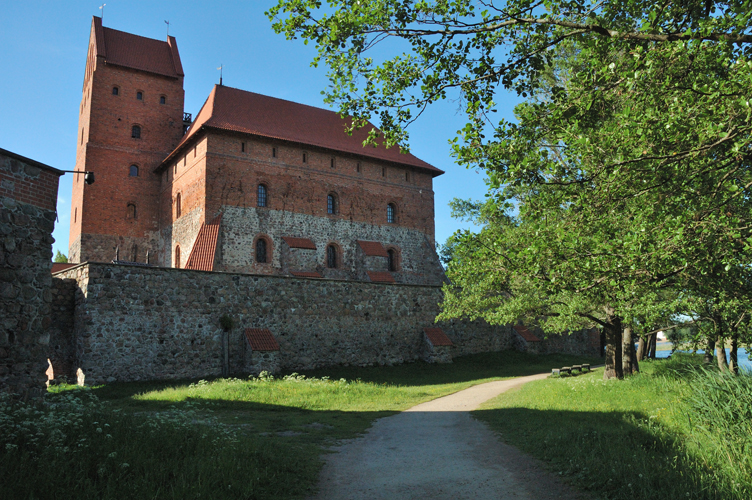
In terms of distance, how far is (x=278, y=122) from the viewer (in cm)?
3136

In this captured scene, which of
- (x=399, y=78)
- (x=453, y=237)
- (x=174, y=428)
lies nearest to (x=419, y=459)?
(x=174, y=428)

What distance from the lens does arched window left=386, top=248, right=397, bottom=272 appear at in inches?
1308

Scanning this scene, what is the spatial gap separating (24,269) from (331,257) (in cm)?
2365

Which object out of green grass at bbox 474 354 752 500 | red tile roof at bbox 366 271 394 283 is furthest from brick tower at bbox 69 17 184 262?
green grass at bbox 474 354 752 500

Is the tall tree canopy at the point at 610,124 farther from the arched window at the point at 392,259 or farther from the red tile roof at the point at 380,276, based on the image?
the arched window at the point at 392,259

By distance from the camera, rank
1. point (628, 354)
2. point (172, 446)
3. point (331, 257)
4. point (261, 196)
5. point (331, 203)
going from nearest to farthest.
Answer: point (172, 446) → point (628, 354) → point (261, 196) → point (331, 257) → point (331, 203)

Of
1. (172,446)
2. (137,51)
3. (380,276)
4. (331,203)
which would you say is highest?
(137,51)

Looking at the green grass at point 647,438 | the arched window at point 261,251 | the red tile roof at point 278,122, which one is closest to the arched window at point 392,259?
the red tile roof at point 278,122

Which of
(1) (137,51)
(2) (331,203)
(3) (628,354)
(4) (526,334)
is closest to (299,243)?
(2) (331,203)

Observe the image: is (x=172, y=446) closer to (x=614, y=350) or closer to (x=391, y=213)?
(x=614, y=350)

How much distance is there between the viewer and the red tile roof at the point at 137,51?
3291 centimetres

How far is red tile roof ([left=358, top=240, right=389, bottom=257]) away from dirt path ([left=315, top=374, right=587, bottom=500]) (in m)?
21.1

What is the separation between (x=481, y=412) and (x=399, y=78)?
285 inches

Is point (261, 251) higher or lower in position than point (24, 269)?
higher
